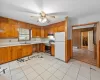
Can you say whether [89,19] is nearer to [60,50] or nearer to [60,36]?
[60,36]

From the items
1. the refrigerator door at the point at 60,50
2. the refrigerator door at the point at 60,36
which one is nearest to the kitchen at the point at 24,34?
the refrigerator door at the point at 60,36

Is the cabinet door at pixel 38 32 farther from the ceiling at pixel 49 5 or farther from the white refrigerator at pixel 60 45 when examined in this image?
the ceiling at pixel 49 5

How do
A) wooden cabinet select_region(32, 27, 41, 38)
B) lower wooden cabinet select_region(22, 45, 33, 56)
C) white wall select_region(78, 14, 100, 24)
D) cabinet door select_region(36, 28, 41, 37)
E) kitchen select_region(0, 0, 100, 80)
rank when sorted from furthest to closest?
cabinet door select_region(36, 28, 41, 37) → wooden cabinet select_region(32, 27, 41, 38) → lower wooden cabinet select_region(22, 45, 33, 56) → white wall select_region(78, 14, 100, 24) → kitchen select_region(0, 0, 100, 80)

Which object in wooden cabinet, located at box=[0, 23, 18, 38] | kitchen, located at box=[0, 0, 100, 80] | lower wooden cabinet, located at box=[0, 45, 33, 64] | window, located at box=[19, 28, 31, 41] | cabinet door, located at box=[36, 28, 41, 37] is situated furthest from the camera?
cabinet door, located at box=[36, 28, 41, 37]

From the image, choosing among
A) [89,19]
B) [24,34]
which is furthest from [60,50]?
[24,34]

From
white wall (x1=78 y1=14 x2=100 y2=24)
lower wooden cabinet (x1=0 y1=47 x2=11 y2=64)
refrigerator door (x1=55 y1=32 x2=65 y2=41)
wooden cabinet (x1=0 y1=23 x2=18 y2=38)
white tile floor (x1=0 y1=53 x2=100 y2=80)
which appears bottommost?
white tile floor (x1=0 y1=53 x2=100 y2=80)

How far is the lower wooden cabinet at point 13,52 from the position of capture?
10.4 feet

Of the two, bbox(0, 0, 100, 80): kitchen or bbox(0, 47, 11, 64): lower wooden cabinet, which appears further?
bbox(0, 47, 11, 64): lower wooden cabinet

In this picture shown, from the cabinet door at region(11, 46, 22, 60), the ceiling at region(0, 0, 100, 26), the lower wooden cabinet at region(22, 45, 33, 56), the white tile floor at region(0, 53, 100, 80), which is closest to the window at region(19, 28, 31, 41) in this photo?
the lower wooden cabinet at region(22, 45, 33, 56)

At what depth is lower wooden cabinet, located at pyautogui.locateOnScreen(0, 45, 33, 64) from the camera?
3.16m

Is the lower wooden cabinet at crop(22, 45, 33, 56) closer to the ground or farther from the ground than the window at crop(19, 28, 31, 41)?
closer to the ground

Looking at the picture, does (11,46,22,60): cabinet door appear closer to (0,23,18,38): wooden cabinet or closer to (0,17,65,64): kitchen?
(0,17,65,64): kitchen

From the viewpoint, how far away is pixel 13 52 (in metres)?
3.56

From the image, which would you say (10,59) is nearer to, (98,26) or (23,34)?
(23,34)
